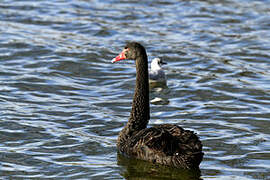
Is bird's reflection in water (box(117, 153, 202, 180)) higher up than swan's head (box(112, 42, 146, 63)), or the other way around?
swan's head (box(112, 42, 146, 63))

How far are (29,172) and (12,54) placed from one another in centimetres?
746

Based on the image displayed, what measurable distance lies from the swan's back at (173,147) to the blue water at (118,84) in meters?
0.27

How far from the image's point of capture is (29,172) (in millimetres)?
7645

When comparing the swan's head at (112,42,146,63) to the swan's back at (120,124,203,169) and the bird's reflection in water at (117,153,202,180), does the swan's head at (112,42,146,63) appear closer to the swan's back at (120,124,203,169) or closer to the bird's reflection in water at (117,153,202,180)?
the swan's back at (120,124,203,169)

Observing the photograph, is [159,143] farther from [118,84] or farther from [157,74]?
[157,74]

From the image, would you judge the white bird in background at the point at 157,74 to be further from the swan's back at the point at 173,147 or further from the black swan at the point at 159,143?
the swan's back at the point at 173,147

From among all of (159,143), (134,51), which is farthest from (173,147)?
(134,51)

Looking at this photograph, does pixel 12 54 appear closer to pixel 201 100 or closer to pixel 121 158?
pixel 201 100

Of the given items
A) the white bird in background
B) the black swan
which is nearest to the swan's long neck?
the black swan

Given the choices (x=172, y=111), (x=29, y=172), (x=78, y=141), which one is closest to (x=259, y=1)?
(x=172, y=111)

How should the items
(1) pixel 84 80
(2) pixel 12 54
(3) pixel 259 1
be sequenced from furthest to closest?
1. (3) pixel 259 1
2. (2) pixel 12 54
3. (1) pixel 84 80

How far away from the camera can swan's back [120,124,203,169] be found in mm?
7328

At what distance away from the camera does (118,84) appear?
41.5 ft

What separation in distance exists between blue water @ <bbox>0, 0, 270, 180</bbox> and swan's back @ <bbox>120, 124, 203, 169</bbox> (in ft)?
0.88
